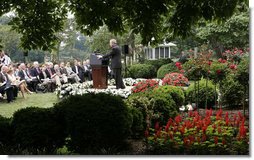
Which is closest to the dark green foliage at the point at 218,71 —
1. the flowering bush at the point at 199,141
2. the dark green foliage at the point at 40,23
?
the flowering bush at the point at 199,141

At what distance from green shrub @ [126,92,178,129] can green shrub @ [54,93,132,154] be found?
85 centimetres

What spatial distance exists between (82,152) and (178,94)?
3085 mm

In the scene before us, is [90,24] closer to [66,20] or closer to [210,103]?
[66,20]

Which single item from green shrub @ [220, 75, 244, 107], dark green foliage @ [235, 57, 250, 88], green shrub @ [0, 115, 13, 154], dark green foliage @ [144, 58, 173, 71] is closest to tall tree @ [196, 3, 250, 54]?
dark green foliage @ [144, 58, 173, 71]

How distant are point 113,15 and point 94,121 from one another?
1453mm

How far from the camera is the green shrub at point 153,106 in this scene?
20.5 feet

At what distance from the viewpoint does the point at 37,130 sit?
17.3ft

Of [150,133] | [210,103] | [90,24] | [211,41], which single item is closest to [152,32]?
[90,24]

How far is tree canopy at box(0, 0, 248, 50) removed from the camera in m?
5.56

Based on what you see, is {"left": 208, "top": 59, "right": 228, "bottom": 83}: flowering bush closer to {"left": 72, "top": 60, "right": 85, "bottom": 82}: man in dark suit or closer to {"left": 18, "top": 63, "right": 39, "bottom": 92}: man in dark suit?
{"left": 18, "top": 63, "right": 39, "bottom": 92}: man in dark suit

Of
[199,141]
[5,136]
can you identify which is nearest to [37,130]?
[5,136]

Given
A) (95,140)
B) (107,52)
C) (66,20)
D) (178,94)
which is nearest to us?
(95,140)

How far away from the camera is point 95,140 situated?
205 inches

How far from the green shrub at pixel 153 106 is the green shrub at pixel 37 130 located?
3.86ft
